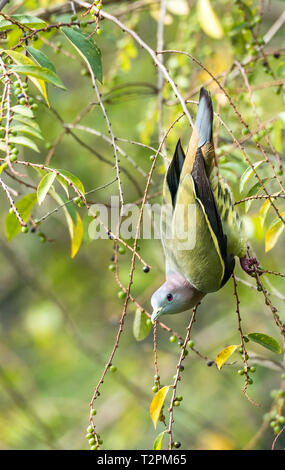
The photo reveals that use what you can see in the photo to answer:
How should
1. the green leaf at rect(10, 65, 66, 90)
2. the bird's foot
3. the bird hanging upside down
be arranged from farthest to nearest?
the bird hanging upside down
the bird's foot
the green leaf at rect(10, 65, 66, 90)

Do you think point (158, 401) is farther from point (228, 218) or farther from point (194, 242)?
point (228, 218)

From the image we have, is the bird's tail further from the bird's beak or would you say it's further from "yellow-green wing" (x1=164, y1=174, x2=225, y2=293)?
the bird's beak

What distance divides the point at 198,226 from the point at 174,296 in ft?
0.99

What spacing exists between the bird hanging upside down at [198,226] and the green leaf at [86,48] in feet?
1.27

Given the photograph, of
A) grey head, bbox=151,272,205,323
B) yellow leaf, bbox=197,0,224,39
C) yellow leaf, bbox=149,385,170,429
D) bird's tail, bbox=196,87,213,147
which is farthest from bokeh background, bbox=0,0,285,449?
yellow leaf, bbox=149,385,170,429

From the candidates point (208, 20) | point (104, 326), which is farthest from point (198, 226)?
point (104, 326)

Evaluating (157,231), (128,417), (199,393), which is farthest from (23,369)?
(157,231)

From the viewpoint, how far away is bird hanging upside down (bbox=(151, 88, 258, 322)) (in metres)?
2.18

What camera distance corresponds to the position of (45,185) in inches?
71.9

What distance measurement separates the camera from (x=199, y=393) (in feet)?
18.1

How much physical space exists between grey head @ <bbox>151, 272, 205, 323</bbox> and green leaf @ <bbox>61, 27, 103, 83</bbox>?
0.81m

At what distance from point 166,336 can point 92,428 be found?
3.78 m
